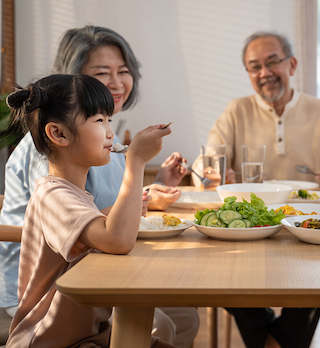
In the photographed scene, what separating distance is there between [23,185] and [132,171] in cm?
55

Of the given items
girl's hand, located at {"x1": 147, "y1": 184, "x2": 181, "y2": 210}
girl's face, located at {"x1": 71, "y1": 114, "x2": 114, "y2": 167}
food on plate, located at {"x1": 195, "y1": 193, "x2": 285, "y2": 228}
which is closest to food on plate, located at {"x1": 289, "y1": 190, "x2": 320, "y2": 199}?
girl's hand, located at {"x1": 147, "y1": 184, "x2": 181, "y2": 210}

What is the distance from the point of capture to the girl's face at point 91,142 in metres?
0.99

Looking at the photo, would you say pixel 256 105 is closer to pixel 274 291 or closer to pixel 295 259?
pixel 295 259

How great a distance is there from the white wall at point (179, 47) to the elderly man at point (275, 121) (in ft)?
4.22

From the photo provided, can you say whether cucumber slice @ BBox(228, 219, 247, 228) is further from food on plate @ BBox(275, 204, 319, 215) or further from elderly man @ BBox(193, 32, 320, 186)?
elderly man @ BBox(193, 32, 320, 186)

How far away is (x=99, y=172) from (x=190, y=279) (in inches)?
35.3

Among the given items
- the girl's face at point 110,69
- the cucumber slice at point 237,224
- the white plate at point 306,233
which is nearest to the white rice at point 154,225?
the cucumber slice at point 237,224

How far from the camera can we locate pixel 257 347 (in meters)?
1.50

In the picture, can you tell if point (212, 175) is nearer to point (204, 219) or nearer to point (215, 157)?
point (215, 157)

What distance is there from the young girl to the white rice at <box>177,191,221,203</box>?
0.52 meters

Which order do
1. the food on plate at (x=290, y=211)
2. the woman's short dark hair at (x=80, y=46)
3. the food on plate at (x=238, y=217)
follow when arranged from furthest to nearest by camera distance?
the woman's short dark hair at (x=80, y=46) → the food on plate at (x=290, y=211) → the food on plate at (x=238, y=217)

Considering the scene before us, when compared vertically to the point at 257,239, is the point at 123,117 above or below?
above

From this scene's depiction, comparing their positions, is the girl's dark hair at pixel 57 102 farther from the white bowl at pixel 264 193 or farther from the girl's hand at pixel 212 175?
the girl's hand at pixel 212 175

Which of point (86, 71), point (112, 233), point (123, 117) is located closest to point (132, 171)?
point (112, 233)
